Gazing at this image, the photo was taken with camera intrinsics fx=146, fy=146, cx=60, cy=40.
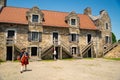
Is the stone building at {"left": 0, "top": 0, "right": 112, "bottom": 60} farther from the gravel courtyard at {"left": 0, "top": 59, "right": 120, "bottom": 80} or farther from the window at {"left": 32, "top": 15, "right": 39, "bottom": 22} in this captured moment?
the gravel courtyard at {"left": 0, "top": 59, "right": 120, "bottom": 80}

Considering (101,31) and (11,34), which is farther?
(101,31)

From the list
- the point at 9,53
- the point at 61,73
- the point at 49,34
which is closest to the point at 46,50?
the point at 49,34

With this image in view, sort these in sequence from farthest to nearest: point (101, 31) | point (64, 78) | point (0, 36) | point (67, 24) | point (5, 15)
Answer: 1. point (101, 31)
2. point (67, 24)
3. point (5, 15)
4. point (0, 36)
5. point (64, 78)

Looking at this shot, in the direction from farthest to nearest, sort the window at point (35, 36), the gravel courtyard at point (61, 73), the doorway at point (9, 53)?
the window at point (35, 36) < the doorway at point (9, 53) < the gravel courtyard at point (61, 73)

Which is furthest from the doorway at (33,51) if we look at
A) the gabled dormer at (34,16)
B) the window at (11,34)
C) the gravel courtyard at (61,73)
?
the gravel courtyard at (61,73)

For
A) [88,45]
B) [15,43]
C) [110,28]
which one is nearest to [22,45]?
[15,43]

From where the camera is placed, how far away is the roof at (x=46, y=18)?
967 inches

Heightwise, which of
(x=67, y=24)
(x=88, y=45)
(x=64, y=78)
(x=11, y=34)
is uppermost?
(x=67, y=24)

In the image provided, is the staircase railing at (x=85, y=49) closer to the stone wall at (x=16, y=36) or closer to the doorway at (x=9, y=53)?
the stone wall at (x=16, y=36)

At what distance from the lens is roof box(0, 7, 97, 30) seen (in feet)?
80.5

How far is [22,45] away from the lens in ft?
79.5

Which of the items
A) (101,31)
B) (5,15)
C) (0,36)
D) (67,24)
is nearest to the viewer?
(0,36)

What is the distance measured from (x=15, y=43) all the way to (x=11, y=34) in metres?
1.62

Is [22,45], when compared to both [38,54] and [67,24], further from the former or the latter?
[67,24]
